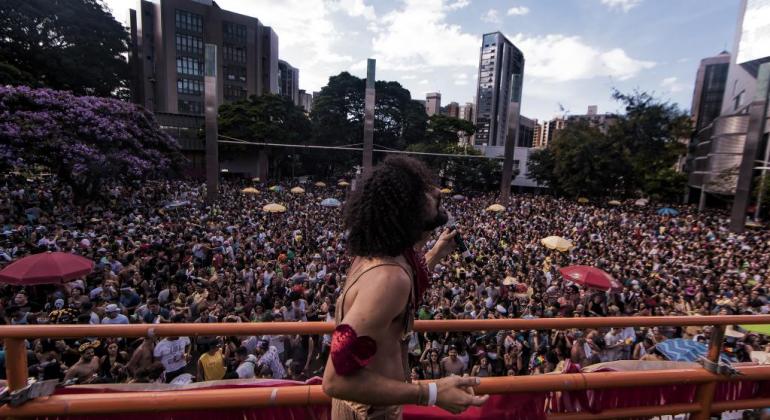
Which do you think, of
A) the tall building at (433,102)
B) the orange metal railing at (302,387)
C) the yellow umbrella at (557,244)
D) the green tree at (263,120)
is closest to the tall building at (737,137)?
the yellow umbrella at (557,244)

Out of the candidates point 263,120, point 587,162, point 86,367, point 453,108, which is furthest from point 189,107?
point 453,108

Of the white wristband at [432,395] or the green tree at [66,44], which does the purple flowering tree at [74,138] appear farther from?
the white wristband at [432,395]

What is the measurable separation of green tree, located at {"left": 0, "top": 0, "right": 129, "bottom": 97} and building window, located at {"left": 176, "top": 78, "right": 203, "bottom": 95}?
1436cm

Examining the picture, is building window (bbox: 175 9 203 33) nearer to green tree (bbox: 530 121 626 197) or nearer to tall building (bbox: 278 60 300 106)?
tall building (bbox: 278 60 300 106)

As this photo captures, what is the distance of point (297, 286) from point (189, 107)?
47931 mm

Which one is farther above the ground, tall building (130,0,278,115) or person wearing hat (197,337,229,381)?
tall building (130,0,278,115)

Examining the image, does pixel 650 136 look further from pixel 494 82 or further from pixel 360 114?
pixel 494 82

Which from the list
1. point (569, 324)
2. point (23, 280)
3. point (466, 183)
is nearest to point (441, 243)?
point (569, 324)

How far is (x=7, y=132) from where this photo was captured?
13820 millimetres

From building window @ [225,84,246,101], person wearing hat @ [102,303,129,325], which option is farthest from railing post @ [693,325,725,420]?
building window @ [225,84,246,101]

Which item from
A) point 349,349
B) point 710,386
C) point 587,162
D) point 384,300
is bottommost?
point 710,386

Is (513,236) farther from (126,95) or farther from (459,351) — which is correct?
(126,95)

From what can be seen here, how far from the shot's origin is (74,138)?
16.1m

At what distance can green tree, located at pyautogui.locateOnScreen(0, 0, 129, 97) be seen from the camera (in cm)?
2505
